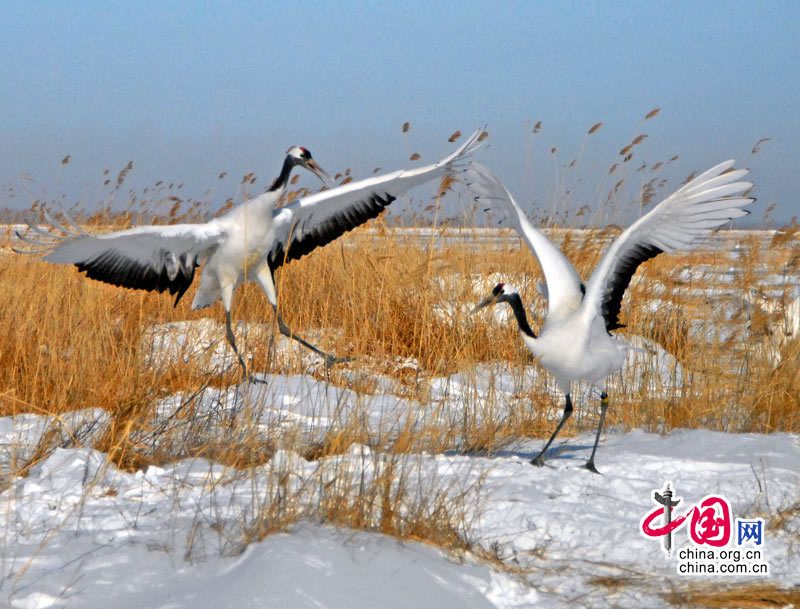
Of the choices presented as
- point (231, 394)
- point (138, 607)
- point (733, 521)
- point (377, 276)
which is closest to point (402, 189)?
point (377, 276)

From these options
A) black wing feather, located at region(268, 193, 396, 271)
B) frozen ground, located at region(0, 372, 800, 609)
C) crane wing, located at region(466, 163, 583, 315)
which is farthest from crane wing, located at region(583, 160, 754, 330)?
black wing feather, located at region(268, 193, 396, 271)

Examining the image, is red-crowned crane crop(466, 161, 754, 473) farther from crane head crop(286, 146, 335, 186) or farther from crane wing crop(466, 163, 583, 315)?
crane head crop(286, 146, 335, 186)

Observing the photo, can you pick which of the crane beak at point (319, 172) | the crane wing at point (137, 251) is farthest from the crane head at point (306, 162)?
the crane wing at point (137, 251)

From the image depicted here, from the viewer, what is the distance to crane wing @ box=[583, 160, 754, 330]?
3990mm

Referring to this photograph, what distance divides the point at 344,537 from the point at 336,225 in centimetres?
419

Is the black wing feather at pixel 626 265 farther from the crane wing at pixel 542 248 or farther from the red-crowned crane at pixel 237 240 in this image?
the red-crowned crane at pixel 237 240

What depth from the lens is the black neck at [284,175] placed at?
20.7 ft

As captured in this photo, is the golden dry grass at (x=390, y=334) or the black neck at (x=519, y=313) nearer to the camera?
the black neck at (x=519, y=313)

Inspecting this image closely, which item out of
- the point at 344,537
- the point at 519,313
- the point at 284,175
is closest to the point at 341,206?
the point at 284,175

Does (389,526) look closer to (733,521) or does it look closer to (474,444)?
(733,521)

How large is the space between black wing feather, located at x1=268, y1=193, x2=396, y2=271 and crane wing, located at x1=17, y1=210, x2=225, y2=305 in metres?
0.75

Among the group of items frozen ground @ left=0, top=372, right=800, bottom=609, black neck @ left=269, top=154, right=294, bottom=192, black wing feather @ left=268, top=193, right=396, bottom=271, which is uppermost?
black neck @ left=269, top=154, right=294, bottom=192

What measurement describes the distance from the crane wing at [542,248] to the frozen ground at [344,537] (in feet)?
2.42

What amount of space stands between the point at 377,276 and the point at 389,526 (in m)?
4.55
